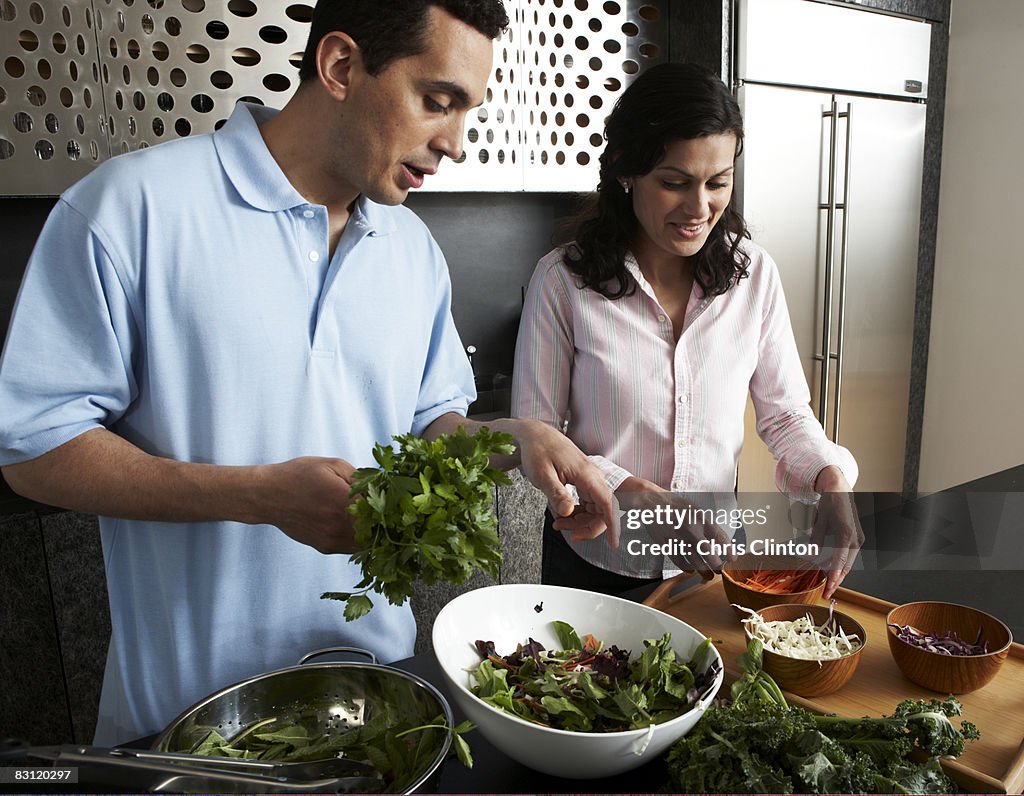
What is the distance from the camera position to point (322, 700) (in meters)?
1.02

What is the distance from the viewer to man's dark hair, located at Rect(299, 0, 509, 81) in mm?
1226

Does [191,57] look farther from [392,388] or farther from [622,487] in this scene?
[622,487]

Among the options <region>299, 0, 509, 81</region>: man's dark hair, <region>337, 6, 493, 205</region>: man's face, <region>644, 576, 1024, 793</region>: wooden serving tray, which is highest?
<region>299, 0, 509, 81</region>: man's dark hair

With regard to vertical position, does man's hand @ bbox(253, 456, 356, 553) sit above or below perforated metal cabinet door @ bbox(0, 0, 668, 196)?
below

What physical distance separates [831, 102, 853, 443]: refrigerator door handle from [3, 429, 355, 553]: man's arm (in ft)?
9.44

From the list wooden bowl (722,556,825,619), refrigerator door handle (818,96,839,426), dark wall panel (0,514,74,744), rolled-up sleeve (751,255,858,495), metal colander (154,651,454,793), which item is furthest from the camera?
refrigerator door handle (818,96,839,426)

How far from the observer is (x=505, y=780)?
0.94 m

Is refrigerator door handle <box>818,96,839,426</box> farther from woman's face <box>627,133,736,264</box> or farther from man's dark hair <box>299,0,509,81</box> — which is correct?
man's dark hair <box>299,0,509,81</box>

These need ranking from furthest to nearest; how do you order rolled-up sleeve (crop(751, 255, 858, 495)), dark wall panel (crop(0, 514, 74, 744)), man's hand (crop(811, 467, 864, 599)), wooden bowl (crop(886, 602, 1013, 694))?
dark wall panel (crop(0, 514, 74, 744)) < rolled-up sleeve (crop(751, 255, 858, 495)) < man's hand (crop(811, 467, 864, 599)) < wooden bowl (crop(886, 602, 1013, 694))

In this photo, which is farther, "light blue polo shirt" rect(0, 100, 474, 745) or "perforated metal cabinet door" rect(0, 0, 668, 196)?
"perforated metal cabinet door" rect(0, 0, 668, 196)

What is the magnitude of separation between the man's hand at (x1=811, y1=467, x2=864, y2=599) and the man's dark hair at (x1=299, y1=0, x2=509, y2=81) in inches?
37.9

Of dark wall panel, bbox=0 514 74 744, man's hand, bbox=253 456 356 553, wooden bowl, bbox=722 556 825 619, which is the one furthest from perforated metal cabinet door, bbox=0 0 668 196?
wooden bowl, bbox=722 556 825 619

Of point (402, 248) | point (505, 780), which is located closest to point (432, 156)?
point (402, 248)

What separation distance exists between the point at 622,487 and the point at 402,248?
574 mm
